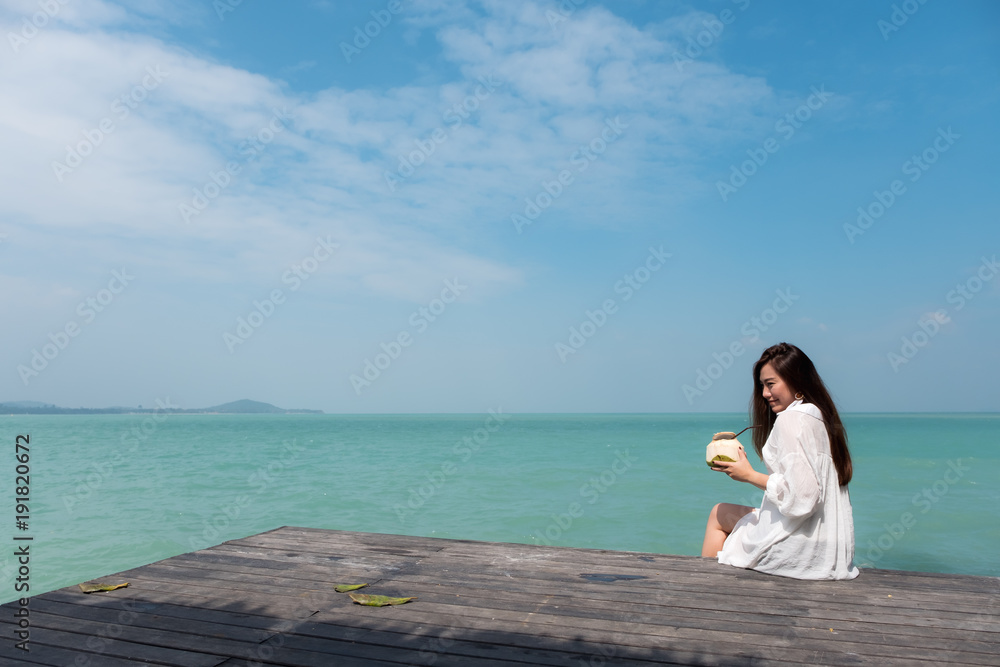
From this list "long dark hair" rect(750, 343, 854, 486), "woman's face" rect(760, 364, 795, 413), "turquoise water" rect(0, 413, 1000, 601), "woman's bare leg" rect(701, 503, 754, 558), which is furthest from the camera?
"turquoise water" rect(0, 413, 1000, 601)

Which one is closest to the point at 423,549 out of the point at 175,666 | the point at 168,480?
the point at 175,666

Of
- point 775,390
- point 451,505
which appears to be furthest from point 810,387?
point 451,505

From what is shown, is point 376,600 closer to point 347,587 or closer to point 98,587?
point 347,587

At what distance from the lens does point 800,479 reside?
11.8 feet

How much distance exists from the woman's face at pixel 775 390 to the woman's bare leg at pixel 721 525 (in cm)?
86

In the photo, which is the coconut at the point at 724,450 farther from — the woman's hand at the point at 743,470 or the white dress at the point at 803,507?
the white dress at the point at 803,507

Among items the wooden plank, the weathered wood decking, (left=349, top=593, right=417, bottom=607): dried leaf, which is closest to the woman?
the weathered wood decking

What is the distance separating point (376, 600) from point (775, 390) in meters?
2.54

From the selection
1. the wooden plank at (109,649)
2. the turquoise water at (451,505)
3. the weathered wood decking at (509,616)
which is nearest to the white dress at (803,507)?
the weathered wood decking at (509,616)

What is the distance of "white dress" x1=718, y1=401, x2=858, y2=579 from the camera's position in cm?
363

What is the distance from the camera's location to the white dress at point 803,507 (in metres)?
3.63

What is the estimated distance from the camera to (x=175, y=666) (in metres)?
2.65

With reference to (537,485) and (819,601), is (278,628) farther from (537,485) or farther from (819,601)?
(537,485)

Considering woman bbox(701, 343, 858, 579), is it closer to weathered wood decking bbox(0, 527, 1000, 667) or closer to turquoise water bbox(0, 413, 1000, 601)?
weathered wood decking bbox(0, 527, 1000, 667)
